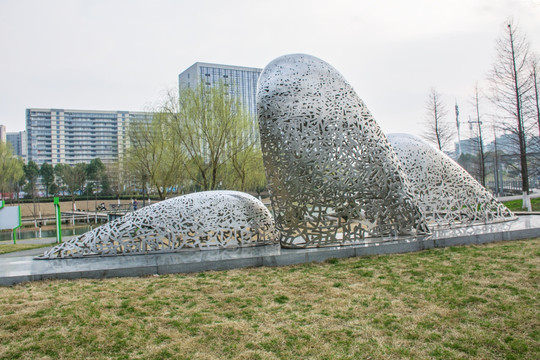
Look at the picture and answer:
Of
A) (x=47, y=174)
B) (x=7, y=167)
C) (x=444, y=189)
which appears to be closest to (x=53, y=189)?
(x=47, y=174)

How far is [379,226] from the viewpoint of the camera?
335 inches

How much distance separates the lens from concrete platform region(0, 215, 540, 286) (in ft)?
22.8

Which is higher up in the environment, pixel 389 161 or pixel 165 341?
Result: pixel 389 161

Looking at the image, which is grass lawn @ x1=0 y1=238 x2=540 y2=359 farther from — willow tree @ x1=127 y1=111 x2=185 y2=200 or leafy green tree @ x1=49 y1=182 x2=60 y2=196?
leafy green tree @ x1=49 y1=182 x2=60 y2=196

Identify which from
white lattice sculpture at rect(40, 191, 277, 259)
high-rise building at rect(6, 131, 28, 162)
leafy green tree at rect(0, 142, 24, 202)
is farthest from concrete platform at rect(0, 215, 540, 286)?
high-rise building at rect(6, 131, 28, 162)

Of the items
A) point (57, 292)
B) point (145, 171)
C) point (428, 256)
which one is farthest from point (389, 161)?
point (145, 171)

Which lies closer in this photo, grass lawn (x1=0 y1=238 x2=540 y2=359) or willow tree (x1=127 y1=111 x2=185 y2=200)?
grass lawn (x1=0 y1=238 x2=540 y2=359)

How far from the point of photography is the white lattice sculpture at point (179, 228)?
8188 millimetres

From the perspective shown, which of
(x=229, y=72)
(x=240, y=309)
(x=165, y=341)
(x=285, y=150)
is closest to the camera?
(x=165, y=341)

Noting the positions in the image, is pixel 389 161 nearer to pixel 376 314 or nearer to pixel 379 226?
pixel 379 226

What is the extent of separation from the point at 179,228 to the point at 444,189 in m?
7.05

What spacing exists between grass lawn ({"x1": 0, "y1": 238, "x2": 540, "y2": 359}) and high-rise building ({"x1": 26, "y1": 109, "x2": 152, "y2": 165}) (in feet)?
350

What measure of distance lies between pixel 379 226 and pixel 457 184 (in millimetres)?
3593

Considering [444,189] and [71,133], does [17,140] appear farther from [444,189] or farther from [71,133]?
[444,189]
